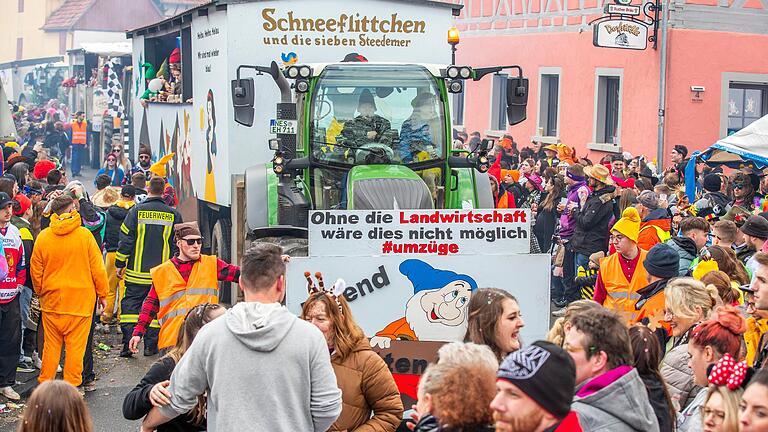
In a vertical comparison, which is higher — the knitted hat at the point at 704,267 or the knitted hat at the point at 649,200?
the knitted hat at the point at 649,200

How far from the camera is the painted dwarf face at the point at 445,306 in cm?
719

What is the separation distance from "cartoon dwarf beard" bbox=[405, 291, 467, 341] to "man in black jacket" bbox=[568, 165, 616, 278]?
650cm

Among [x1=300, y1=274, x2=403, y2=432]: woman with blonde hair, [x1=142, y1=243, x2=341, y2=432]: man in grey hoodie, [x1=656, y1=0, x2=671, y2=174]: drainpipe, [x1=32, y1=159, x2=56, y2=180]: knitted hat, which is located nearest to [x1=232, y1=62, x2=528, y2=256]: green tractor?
[x1=32, y1=159, x2=56, y2=180]: knitted hat

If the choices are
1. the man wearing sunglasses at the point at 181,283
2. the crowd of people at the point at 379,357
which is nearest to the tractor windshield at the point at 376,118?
the crowd of people at the point at 379,357

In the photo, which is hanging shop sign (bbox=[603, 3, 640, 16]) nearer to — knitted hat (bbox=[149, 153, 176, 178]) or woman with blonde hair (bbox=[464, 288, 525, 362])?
knitted hat (bbox=[149, 153, 176, 178])

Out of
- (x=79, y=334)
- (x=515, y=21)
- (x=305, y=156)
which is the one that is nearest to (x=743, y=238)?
(x=305, y=156)

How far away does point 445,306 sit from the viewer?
23.7 feet

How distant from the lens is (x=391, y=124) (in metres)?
11.2

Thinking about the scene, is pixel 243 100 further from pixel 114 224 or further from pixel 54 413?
pixel 54 413

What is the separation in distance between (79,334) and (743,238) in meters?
5.67

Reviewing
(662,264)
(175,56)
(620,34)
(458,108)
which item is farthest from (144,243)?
(458,108)

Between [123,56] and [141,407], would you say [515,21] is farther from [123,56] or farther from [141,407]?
[141,407]

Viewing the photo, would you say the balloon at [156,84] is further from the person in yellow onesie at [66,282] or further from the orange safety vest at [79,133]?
the orange safety vest at [79,133]

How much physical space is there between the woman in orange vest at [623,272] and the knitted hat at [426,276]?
1.94 m
